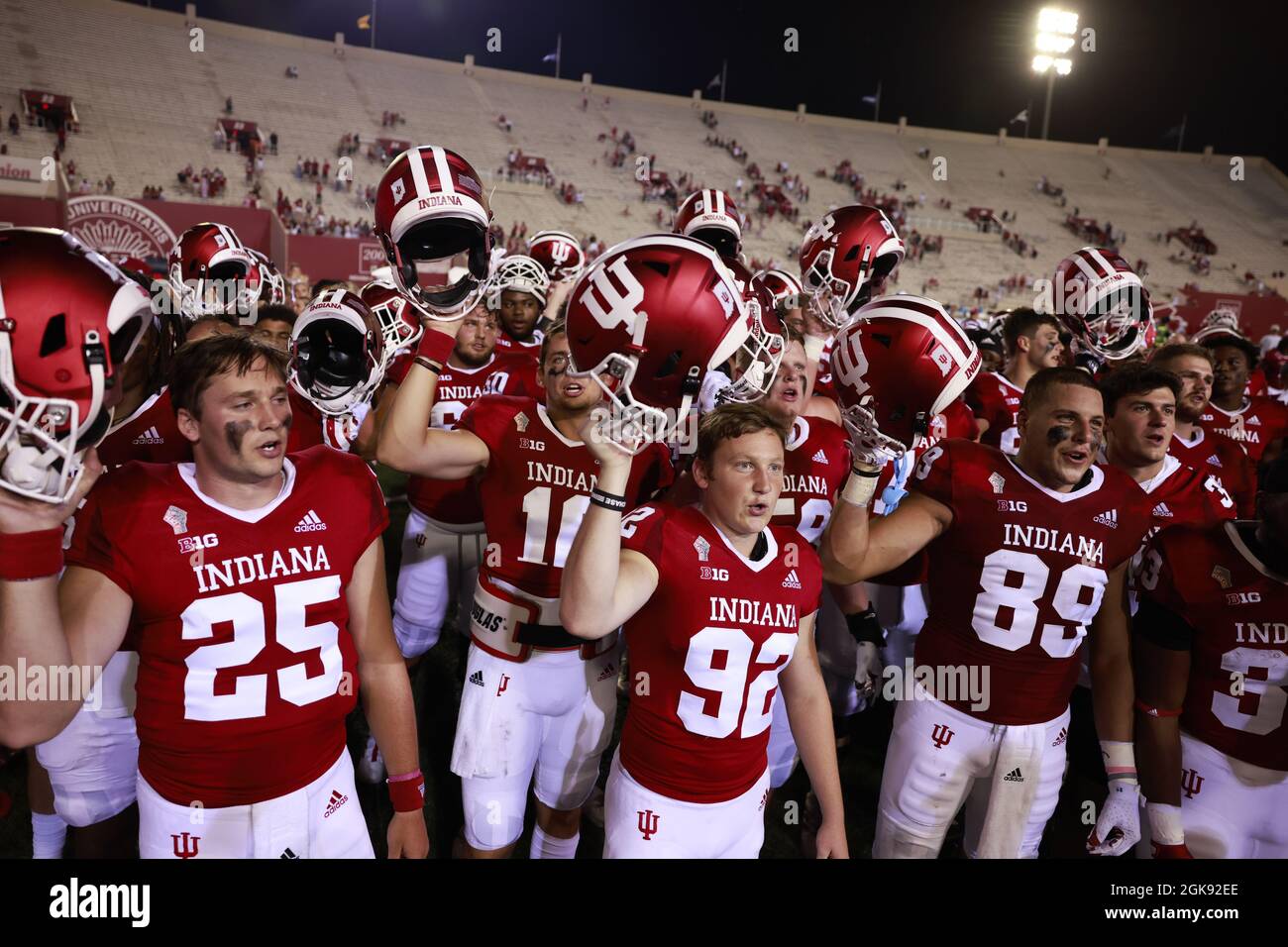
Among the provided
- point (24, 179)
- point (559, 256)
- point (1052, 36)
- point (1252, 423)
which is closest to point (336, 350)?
point (559, 256)

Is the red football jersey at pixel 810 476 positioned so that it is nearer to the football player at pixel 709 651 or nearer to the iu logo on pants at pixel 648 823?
the football player at pixel 709 651

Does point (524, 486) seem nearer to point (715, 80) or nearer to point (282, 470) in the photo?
point (282, 470)

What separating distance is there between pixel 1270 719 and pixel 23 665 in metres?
3.39

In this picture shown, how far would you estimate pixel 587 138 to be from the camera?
38438 millimetres

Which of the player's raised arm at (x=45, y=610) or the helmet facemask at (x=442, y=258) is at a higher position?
the helmet facemask at (x=442, y=258)

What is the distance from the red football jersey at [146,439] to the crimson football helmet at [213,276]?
1.78 meters

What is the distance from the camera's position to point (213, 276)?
4.69m

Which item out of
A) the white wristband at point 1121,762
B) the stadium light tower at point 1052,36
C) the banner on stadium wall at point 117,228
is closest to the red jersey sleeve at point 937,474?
the white wristband at point 1121,762

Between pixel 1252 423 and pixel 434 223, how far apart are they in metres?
6.36

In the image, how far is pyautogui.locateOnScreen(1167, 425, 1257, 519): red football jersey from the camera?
430 centimetres

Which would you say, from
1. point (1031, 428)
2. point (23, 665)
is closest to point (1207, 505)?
point (1031, 428)

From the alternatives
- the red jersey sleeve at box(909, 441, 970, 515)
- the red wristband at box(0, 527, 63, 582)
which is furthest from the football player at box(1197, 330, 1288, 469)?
the red wristband at box(0, 527, 63, 582)

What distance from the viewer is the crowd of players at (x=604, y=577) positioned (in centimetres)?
202

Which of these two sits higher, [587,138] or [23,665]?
[587,138]
